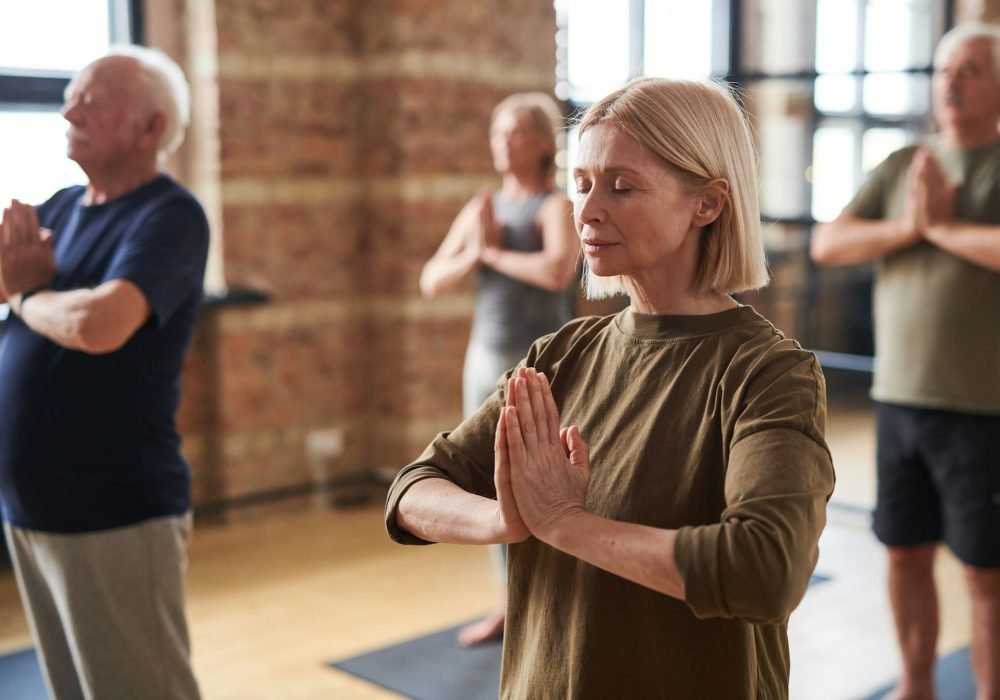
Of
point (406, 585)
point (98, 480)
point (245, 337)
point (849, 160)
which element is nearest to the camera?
point (98, 480)

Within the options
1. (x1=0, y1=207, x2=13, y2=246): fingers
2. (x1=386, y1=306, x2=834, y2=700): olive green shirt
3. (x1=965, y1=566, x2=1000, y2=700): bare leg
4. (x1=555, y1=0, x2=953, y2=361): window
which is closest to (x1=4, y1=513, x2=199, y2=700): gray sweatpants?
(x1=0, y1=207, x2=13, y2=246): fingers

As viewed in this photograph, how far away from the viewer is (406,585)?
162 inches

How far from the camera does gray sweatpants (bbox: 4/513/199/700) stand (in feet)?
7.41

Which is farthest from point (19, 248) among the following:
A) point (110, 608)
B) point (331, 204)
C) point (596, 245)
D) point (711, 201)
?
point (331, 204)

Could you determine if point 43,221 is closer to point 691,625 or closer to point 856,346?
point 691,625

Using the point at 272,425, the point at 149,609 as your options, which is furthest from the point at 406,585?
the point at 149,609

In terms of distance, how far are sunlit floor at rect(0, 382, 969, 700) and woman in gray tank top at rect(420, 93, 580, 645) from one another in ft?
1.36

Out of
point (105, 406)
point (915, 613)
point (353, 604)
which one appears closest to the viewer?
point (105, 406)

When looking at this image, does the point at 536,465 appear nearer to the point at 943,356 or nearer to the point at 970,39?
the point at 943,356

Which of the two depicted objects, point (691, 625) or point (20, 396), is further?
point (20, 396)

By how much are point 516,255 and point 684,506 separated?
2164 millimetres

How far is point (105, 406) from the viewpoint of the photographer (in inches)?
89.1

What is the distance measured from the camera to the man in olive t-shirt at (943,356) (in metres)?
2.84

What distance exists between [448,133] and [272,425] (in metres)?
1.46
